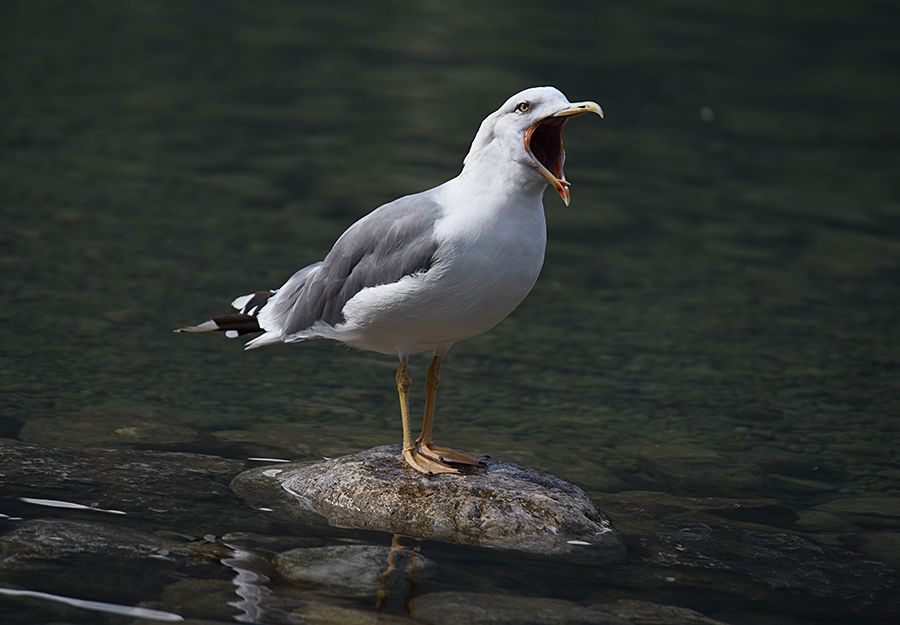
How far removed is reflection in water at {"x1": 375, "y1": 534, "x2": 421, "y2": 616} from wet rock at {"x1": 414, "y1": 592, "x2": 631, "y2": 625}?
0.05m

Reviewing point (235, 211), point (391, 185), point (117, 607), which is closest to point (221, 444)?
point (117, 607)

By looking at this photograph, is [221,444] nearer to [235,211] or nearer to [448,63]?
[235,211]

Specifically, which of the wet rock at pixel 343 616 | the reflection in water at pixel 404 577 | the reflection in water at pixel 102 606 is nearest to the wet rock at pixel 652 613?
the reflection in water at pixel 404 577

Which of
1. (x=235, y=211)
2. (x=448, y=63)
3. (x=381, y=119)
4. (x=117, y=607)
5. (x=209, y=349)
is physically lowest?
(x=117, y=607)

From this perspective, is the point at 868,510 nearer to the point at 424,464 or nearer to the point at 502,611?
the point at 424,464

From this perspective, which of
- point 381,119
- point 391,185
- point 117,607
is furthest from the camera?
point 381,119

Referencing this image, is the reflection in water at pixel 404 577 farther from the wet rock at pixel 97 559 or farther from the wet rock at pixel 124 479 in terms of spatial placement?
the wet rock at pixel 124 479

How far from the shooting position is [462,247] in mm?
5531

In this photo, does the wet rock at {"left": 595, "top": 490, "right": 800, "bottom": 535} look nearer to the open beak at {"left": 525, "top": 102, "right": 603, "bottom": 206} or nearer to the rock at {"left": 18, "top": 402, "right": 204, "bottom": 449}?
the open beak at {"left": 525, "top": 102, "right": 603, "bottom": 206}

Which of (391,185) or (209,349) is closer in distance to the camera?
(209,349)

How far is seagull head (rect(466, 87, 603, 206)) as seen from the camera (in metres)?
5.38

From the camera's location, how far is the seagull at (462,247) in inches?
217

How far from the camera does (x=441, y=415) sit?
8766mm

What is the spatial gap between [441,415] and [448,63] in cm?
1236
